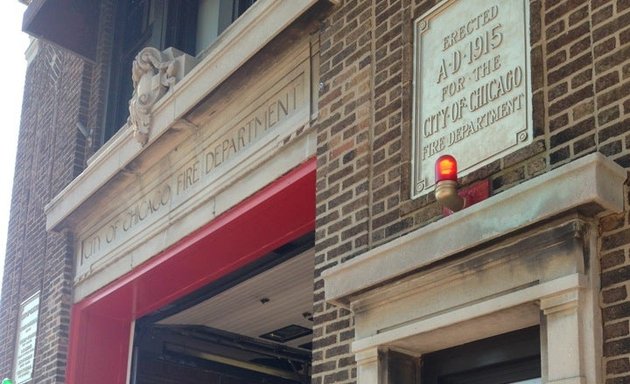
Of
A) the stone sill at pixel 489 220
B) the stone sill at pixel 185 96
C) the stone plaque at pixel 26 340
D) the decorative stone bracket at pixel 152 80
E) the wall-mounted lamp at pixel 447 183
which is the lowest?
the stone sill at pixel 489 220

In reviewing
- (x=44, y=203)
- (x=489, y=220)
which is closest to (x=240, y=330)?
(x=44, y=203)

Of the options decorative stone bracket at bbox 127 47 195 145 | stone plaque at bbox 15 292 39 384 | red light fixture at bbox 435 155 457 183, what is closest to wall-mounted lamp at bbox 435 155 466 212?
red light fixture at bbox 435 155 457 183

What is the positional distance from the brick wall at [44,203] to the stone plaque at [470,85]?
19.0 feet

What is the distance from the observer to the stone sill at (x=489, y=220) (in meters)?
4.30

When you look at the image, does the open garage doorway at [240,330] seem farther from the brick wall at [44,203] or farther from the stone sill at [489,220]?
the stone sill at [489,220]

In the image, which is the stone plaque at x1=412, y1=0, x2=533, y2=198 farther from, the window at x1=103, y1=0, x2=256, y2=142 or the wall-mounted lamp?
the window at x1=103, y1=0, x2=256, y2=142

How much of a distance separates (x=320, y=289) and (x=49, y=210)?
17.9 ft

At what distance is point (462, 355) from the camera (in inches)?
213

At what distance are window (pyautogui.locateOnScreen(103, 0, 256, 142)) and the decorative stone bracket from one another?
0.51 m

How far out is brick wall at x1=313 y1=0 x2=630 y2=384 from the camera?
4.53 m

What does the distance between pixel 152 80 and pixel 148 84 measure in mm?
83

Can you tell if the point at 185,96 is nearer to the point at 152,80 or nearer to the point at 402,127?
the point at 152,80

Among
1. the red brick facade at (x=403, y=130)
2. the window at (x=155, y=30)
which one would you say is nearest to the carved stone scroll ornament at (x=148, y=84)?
the window at (x=155, y=30)

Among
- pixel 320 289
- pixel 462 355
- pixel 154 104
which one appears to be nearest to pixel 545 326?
pixel 462 355
